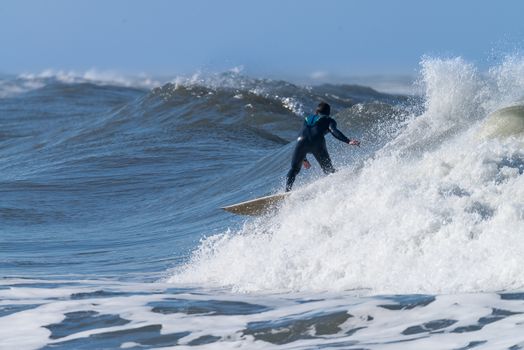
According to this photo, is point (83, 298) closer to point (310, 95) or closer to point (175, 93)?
point (175, 93)

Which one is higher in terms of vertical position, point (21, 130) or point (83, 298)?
point (21, 130)

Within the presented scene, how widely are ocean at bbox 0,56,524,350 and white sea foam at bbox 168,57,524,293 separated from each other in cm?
2

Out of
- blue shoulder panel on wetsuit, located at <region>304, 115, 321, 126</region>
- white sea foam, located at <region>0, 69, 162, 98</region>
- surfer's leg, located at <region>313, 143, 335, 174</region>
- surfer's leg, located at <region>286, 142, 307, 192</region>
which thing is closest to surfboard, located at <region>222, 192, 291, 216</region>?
surfer's leg, located at <region>286, 142, 307, 192</region>

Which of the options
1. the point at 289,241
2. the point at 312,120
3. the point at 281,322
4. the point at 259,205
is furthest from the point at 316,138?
the point at 281,322

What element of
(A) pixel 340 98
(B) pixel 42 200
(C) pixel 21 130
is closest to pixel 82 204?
(B) pixel 42 200

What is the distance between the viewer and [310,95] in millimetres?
34562

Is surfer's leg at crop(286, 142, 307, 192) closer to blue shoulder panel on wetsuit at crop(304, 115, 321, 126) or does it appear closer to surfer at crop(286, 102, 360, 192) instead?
surfer at crop(286, 102, 360, 192)

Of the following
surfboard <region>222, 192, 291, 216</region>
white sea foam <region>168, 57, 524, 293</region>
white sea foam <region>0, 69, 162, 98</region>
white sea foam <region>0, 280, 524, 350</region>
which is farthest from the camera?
white sea foam <region>0, 69, 162, 98</region>

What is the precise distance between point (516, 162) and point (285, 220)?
255 cm

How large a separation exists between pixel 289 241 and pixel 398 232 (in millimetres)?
1581

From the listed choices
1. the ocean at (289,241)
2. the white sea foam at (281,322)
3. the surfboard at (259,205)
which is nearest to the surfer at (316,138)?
the surfboard at (259,205)

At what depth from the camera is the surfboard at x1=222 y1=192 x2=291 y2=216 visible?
1402cm

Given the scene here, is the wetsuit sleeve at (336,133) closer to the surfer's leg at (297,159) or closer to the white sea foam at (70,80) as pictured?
the surfer's leg at (297,159)

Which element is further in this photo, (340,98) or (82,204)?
(340,98)
